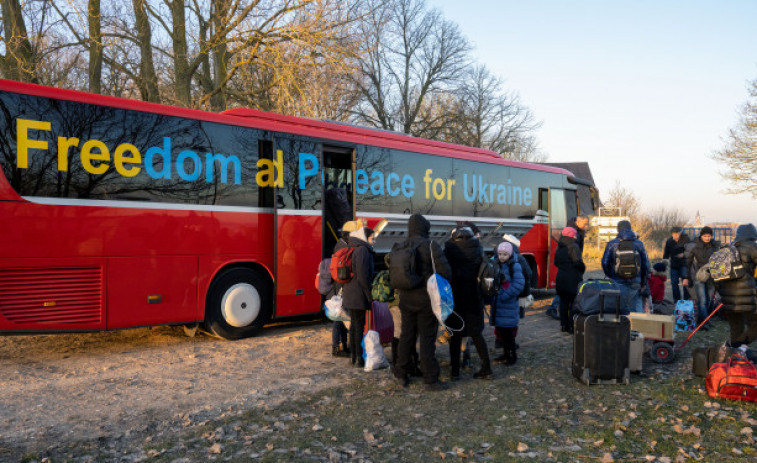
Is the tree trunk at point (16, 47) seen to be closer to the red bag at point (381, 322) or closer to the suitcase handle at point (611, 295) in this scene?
the red bag at point (381, 322)

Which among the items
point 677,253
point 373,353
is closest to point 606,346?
point 373,353

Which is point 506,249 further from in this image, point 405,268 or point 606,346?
point 405,268

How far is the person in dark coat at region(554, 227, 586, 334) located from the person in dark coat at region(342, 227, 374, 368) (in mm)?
3724

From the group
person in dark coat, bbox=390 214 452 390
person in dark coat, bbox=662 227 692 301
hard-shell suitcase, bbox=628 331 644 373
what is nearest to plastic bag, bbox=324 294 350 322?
person in dark coat, bbox=390 214 452 390

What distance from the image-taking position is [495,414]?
543cm

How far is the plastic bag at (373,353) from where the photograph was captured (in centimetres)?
681

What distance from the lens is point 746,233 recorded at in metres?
7.27

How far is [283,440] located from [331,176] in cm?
663

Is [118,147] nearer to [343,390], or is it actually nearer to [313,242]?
[313,242]

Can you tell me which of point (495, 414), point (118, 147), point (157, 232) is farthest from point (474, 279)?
point (118, 147)

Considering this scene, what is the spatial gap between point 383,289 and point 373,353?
36.4 inches

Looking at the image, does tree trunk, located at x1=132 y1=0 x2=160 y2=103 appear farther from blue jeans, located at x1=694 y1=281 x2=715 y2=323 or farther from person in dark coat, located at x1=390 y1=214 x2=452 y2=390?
blue jeans, located at x1=694 y1=281 x2=715 y2=323

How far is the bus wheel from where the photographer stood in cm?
849

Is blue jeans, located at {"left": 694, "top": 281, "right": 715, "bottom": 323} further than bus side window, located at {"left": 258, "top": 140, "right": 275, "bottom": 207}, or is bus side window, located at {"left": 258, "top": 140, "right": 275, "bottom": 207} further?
blue jeans, located at {"left": 694, "top": 281, "right": 715, "bottom": 323}
